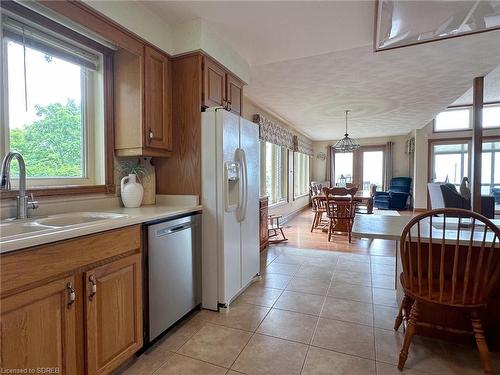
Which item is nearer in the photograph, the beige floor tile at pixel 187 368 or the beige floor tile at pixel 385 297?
the beige floor tile at pixel 187 368

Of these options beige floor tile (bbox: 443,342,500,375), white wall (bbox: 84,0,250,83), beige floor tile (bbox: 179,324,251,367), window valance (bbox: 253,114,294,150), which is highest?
white wall (bbox: 84,0,250,83)

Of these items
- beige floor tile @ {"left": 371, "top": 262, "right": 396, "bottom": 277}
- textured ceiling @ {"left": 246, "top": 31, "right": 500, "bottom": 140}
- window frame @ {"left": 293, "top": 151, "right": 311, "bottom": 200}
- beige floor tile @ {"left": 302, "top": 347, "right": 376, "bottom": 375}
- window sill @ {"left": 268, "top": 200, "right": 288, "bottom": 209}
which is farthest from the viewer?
window frame @ {"left": 293, "top": 151, "right": 311, "bottom": 200}

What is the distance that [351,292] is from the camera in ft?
8.43

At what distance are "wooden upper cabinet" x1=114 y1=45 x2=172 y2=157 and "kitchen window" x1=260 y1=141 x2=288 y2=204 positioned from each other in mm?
3035

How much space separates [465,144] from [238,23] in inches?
308

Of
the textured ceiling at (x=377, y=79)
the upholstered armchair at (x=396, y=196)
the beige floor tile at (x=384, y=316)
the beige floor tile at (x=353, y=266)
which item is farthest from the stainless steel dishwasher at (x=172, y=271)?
the upholstered armchair at (x=396, y=196)

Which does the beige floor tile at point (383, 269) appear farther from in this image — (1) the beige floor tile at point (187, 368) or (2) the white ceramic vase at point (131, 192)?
(2) the white ceramic vase at point (131, 192)

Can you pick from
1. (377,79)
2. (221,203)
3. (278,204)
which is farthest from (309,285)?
(278,204)

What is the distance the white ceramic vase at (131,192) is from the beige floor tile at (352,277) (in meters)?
2.13

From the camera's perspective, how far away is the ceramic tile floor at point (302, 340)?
1.57 m

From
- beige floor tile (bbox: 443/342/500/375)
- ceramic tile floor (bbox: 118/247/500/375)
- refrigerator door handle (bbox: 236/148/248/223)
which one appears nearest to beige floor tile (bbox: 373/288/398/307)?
ceramic tile floor (bbox: 118/247/500/375)

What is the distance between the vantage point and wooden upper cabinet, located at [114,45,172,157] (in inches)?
79.9

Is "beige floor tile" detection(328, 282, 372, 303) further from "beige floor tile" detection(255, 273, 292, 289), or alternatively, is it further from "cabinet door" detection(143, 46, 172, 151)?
"cabinet door" detection(143, 46, 172, 151)

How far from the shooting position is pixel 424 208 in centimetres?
768
